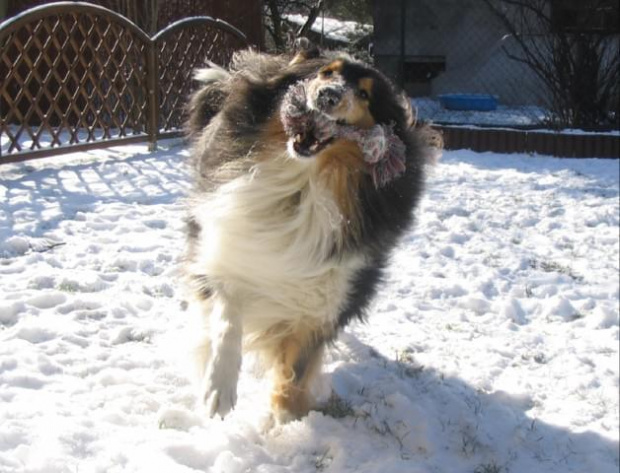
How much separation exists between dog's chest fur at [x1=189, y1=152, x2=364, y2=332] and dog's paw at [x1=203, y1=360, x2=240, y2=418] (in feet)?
1.20

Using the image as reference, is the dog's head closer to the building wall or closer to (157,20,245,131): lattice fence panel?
(157,20,245,131): lattice fence panel

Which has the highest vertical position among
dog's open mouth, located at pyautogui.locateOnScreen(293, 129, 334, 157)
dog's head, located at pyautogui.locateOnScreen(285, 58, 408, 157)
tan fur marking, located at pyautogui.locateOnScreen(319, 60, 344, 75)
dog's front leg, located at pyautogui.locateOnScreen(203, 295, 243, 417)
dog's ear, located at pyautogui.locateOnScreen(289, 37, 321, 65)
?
dog's ear, located at pyautogui.locateOnScreen(289, 37, 321, 65)

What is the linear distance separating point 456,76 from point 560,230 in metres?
7.06

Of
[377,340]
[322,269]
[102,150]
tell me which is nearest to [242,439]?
[322,269]

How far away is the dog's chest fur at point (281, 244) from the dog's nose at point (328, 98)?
0.23m

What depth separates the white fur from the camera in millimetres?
2750

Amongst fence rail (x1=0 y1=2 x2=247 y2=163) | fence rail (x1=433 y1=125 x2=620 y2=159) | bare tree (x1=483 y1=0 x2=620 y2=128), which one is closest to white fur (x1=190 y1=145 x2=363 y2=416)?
fence rail (x1=0 y1=2 x2=247 y2=163)

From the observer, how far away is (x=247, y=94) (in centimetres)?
289

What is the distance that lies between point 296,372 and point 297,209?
66 centimetres

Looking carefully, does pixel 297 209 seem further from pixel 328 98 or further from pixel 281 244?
pixel 328 98

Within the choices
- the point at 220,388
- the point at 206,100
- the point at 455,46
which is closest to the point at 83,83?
the point at 206,100

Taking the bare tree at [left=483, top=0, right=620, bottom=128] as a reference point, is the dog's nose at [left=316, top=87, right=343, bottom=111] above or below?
above

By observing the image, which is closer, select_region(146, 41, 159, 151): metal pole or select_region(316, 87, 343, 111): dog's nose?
select_region(316, 87, 343, 111): dog's nose

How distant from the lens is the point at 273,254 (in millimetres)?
2795
